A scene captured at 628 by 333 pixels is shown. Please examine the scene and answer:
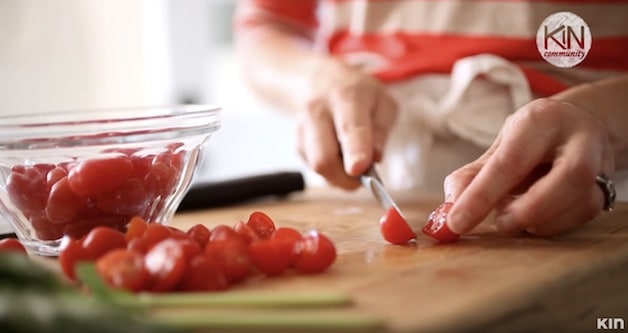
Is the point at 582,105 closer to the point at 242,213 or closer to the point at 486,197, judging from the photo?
the point at 486,197

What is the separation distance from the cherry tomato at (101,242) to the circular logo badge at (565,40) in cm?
46

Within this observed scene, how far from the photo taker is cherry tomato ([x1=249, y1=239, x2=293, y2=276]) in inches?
28.5

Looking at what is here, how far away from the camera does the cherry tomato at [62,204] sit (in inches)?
33.0

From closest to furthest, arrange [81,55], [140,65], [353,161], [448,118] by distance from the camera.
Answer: [353,161] → [448,118] → [81,55] → [140,65]

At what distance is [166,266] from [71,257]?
11 cm

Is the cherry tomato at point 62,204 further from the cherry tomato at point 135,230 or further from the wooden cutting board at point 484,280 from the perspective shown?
the wooden cutting board at point 484,280

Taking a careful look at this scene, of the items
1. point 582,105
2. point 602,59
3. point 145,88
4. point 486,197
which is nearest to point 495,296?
point 486,197

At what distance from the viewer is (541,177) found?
858 mm

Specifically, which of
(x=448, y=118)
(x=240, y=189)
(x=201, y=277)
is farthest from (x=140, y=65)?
(x=201, y=277)

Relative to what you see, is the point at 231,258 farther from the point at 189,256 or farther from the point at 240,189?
the point at 240,189

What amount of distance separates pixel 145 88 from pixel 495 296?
2.11 meters

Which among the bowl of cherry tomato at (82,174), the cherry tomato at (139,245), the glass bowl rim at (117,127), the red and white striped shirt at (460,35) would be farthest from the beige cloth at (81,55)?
the cherry tomato at (139,245)

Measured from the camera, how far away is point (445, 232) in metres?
0.84

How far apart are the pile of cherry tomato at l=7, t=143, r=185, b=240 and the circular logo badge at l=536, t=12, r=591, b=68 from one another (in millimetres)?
411
